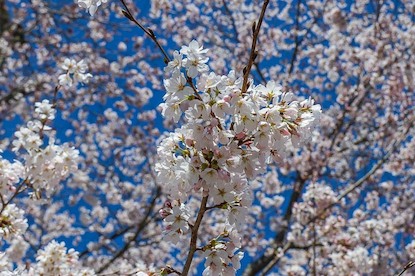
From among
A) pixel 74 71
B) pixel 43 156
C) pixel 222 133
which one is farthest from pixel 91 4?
pixel 74 71

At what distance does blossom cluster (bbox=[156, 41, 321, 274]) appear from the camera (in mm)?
1936

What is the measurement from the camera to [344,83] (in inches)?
396

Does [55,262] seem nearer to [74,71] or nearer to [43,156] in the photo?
[43,156]

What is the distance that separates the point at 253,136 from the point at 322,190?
4.86 m

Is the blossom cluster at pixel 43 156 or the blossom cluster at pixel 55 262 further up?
the blossom cluster at pixel 43 156

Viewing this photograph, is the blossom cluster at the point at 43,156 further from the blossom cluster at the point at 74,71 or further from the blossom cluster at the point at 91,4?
the blossom cluster at the point at 91,4

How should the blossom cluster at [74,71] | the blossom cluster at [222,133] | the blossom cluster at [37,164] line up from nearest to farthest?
1. the blossom cluster at [222,133]
2. the blossom cluster at [37,164]
3. the blossom cluster at [74,71]

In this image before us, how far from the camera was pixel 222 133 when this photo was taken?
6.46ft

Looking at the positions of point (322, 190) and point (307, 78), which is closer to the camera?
point (322, 190)

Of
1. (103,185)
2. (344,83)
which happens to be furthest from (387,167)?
(103,185)

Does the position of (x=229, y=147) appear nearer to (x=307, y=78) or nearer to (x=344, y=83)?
(x=344, y=83)

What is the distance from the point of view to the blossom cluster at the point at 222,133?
1.94m

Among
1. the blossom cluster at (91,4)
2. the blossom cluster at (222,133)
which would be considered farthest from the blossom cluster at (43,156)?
the blossom cluster at (222,133)

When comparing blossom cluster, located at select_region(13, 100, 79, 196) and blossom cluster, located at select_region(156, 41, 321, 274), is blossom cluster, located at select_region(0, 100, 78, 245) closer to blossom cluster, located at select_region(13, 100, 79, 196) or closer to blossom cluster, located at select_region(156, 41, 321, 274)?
blossom cluster, located at select_region(13, 100, 79, 196)
